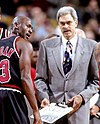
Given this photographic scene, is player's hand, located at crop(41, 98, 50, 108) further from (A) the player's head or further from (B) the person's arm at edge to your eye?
(A) the player's head

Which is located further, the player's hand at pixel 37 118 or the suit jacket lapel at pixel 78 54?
the suit jacket lapel at pixel 78 54

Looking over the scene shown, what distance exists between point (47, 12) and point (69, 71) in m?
5.26

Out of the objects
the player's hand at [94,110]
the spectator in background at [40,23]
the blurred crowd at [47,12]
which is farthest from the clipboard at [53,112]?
the blurred crowd at [47,12]

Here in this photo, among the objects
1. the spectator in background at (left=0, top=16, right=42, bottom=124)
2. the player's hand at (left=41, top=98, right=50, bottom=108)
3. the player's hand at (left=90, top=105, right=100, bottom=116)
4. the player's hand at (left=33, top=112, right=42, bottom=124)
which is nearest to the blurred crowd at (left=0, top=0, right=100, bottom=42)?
the player's hand at (left=90, top=105, right=100, bottom=116)

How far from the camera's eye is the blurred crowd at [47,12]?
8.49m

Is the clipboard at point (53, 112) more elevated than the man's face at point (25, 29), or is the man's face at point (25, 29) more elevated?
the man's face at point (25, 29)

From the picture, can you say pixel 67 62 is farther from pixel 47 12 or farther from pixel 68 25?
pixel 47 12

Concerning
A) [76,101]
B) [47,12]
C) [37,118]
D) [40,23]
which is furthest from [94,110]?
[47,12]

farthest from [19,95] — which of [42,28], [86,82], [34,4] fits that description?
[34,4]

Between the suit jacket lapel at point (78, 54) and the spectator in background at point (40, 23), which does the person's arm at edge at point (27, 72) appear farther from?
the spectator in background at point (40, 23)

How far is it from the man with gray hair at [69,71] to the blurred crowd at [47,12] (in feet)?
13.2

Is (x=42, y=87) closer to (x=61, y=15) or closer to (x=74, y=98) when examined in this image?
(x=74, y=98)

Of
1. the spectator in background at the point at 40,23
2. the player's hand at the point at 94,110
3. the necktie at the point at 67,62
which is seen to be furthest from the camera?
the spectator in background at the point at 40,23

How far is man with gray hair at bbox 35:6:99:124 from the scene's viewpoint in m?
4.10
